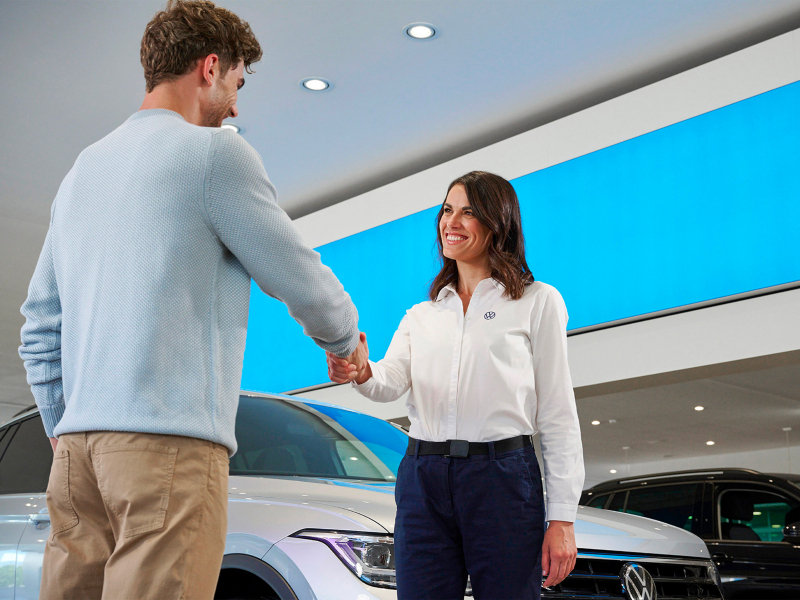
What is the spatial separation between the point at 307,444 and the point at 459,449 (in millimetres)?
1574

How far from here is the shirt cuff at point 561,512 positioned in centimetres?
185

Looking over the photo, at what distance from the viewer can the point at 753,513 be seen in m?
5.83

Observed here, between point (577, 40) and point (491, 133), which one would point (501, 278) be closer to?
point (577, 40)

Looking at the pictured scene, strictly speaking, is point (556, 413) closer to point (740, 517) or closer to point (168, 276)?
point (168, 276)

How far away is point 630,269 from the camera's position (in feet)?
18.7

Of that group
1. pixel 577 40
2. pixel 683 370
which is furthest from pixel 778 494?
pixel 577 40

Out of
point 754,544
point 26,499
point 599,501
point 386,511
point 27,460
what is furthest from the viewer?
point 599,501

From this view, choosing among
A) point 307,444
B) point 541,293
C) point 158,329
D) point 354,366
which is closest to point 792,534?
point 307,444

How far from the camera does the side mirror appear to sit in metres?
5.49

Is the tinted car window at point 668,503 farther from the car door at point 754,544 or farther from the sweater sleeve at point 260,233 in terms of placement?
the sweater sleeve at point 260,233

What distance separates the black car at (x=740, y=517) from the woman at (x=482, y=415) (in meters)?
4.28

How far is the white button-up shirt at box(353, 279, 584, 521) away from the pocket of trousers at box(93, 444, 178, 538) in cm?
83

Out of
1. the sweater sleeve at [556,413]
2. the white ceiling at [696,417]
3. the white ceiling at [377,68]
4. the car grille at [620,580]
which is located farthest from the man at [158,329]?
the white ceiling at [696,417]

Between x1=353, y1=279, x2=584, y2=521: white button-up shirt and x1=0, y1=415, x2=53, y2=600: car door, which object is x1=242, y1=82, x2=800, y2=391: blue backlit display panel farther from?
x1=353, y1=279, x2=584, y2=521: white button-up shirt
